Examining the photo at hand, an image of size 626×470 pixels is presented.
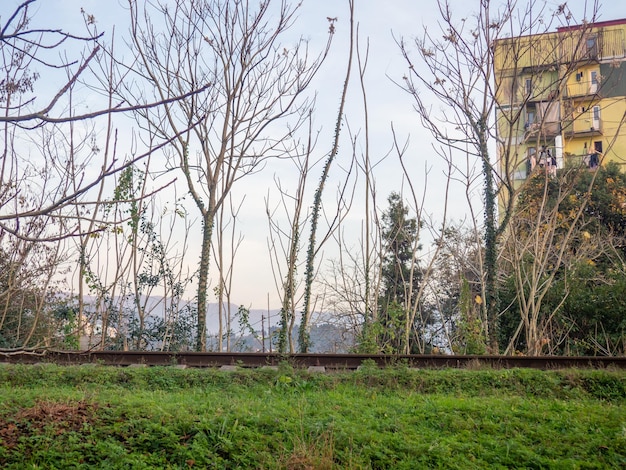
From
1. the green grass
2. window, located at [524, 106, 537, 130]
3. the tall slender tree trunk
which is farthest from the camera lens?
window, located at [524, 106, 537, 130]

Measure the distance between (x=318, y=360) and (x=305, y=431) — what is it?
431 centimetres

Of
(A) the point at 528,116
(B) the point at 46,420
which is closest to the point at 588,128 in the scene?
(A) the point at 528,116

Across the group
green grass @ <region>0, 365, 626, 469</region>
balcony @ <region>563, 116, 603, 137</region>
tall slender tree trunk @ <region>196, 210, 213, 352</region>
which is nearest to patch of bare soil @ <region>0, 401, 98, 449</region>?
green grass @ <region>0, 365, 626, 469</region>

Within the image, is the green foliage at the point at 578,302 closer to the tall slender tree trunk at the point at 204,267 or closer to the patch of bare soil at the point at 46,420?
the tall slender tree trunk at the point at 204,267

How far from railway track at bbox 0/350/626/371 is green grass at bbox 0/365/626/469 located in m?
1.90

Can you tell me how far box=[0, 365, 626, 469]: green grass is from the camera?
5.49m

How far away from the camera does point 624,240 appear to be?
21875mm

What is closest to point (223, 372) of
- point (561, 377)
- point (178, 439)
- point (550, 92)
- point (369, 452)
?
point (178, 439)

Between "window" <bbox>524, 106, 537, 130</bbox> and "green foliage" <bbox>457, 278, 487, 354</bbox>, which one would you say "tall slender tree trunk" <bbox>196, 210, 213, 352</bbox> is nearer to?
"green foliage" <bbox>457, 278, 487, 354</bbox>

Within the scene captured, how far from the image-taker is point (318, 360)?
1023 cm

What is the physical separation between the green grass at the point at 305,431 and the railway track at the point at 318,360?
1.90 metres

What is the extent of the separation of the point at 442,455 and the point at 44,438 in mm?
3464

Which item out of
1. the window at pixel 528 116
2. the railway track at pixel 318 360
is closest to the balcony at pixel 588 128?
the window at pixel 528 116

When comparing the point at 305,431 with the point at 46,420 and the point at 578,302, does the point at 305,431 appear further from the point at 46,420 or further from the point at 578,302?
the point at 578,302
